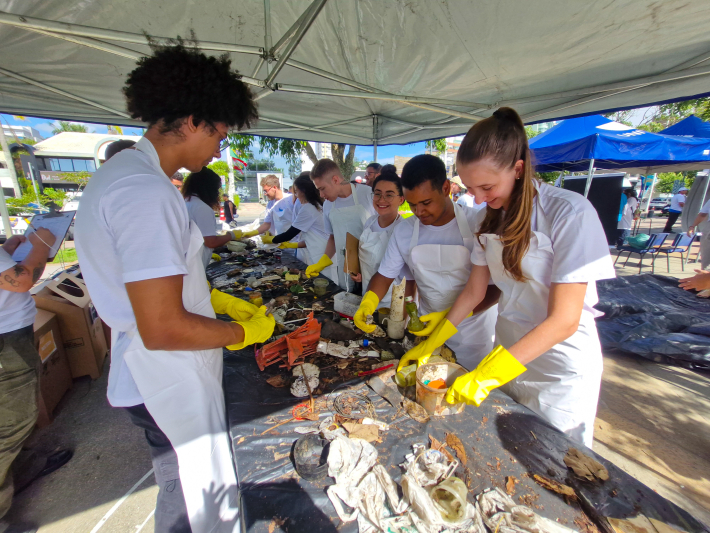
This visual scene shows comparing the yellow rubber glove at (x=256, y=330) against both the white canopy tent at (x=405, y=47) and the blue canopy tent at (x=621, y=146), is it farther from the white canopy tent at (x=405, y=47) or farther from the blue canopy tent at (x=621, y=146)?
the blue canopy tent at (x=621, y=146)

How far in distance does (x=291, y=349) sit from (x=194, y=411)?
57 centimetres

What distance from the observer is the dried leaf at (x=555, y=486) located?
37.2 inches

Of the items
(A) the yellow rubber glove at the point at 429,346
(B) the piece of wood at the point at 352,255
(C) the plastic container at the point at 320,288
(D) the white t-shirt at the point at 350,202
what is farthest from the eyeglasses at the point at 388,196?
(A) the yellow rubber glove at the point at 429,346

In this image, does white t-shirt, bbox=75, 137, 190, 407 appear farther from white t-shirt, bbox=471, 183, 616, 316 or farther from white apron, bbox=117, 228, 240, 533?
white t-shirt, bbox=471, 183, 616, 316

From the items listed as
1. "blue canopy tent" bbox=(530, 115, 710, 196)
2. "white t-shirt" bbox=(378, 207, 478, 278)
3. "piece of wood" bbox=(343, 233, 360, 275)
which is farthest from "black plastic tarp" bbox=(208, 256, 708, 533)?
"blue canopy tent" bbox=(530, 115, 710, 196)

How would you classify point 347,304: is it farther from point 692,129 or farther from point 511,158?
point 692,129

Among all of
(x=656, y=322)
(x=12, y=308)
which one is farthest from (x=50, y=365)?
(x=656, y=322)

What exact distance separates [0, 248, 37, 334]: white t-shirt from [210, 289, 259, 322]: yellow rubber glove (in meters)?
1.04

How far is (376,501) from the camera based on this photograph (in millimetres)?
930

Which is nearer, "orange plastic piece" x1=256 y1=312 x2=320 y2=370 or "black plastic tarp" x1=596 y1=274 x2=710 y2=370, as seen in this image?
"orange plastic piece" x1=256 y1=312 x2=320 y2=370

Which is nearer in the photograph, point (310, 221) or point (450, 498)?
point (450, 498)

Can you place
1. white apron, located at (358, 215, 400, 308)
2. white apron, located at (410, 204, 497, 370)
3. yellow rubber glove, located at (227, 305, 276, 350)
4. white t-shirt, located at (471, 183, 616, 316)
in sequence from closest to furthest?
white t-shirt, located at (471, 183, 616, 316), yellow rubber glove, located at (227, 305, 276, 350), white apron, located at (410, 204, 497, 370), white apron, located at (358, 215, 400, 308)

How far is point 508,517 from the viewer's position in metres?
0.87

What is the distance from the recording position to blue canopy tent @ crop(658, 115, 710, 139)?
7.16 metres
